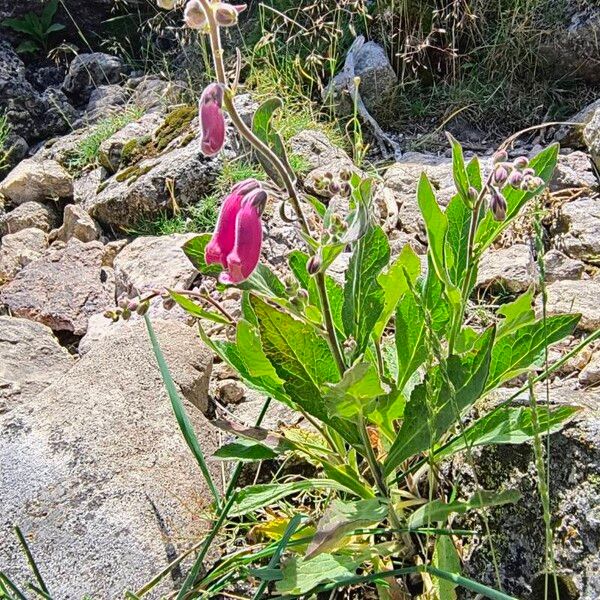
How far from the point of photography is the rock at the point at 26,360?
84.0 inches

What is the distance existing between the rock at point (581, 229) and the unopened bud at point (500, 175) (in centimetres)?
125

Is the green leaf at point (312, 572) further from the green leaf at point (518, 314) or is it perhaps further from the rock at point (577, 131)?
the rock at point (577, 131)

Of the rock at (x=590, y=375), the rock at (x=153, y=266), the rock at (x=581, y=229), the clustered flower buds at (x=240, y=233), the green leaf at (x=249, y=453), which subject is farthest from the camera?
the rock at (x=153, y=266)

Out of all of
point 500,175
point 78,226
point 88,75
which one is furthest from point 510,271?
point 88,75

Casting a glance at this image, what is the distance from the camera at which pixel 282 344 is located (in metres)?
1.34

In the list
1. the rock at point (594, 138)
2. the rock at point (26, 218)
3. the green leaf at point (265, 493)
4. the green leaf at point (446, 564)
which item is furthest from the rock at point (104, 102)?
the green leaf at point (446, 564)

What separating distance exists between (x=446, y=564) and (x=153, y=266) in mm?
1650

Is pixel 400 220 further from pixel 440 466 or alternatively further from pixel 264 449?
pixel 264 449

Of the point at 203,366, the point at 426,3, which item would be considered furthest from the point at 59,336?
the point at 426,3

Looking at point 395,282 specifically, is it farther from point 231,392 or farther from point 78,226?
point 78,226

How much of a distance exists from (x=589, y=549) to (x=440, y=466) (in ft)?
1.26

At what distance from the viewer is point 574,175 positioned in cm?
277

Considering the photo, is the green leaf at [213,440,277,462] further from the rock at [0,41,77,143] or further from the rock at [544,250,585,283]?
the rock at [0,41,77,143]

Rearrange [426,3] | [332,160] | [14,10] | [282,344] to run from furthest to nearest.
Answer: [14,10], [426,3], [332,160], [282,344]
